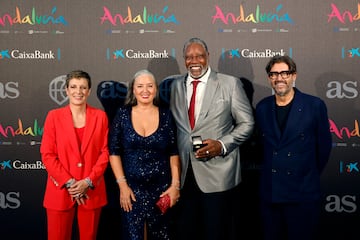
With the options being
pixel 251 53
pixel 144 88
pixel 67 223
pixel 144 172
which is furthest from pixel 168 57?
pixel 67 223

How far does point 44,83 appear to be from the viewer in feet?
12.4

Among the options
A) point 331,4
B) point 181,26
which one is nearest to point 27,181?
point 181,26

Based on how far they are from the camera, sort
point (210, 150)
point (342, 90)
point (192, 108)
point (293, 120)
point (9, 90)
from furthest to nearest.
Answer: point (9, 90)
point (342, 90)
point (192, 108)
point (210, 150)
point (293, 120)

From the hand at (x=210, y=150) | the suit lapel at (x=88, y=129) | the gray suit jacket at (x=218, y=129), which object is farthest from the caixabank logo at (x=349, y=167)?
the suit lapel at (x=88, y=129)

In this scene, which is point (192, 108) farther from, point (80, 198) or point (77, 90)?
point (80, 198)

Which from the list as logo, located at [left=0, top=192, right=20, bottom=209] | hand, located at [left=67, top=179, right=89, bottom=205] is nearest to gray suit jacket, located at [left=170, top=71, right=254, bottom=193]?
hand, located at [left=67, top=179, right=89, bottom=205]

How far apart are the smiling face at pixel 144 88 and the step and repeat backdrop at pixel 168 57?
0.88m

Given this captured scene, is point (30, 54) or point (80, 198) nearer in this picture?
point (80, 198)

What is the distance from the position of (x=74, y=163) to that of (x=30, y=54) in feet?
4.73

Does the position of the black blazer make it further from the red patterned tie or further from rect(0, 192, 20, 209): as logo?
rect(0, 192, 20, 209): as logo

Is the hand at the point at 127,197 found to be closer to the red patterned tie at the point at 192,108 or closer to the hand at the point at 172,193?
the hand at the point at 172,193

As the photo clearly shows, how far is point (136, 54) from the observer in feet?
12.2

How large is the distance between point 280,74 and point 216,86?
1.63 ft

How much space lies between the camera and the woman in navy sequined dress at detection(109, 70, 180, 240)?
2.75 metres
